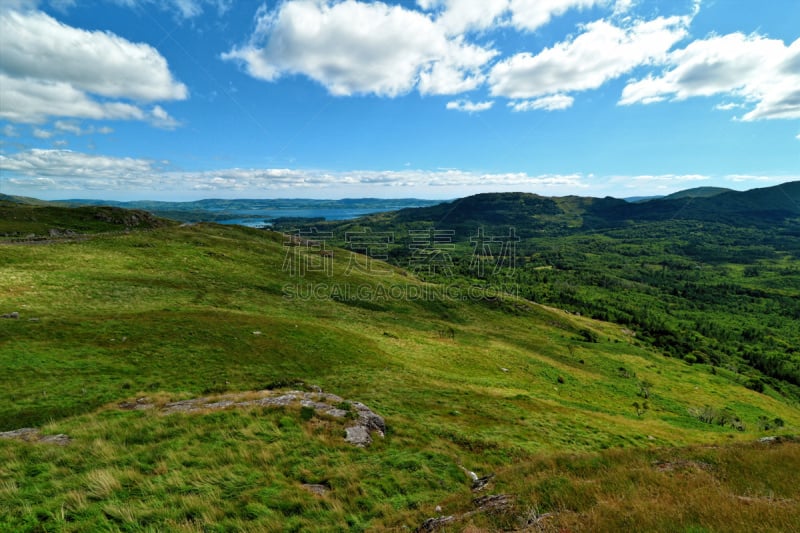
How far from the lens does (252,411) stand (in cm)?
1647

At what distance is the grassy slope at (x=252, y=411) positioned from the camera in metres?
10.2

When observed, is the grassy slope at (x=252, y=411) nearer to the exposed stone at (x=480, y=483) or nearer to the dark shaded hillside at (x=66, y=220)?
the exposed stone at (x=480, y=483)

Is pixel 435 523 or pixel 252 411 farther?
pixel 252 411

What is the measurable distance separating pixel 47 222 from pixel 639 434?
458ft

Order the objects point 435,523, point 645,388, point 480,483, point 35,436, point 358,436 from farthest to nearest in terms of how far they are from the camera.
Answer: point 645,388, point 358,436, point 35,436, point 480,483, point 435,523

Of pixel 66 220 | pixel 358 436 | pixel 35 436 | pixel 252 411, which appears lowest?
pixel 358 436

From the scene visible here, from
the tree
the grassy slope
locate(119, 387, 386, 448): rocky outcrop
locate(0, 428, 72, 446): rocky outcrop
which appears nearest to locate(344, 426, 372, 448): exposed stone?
locate(119, 387, 386, 448): rocky outcrop

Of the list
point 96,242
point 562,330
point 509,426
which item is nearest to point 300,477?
point 509,426

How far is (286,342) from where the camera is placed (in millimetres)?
34625

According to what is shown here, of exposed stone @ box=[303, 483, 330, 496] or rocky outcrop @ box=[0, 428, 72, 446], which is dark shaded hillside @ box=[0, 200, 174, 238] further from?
exposed stone @ box=[303, 483, 330, 496]

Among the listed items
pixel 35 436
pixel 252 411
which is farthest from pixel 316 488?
pixel 35 436

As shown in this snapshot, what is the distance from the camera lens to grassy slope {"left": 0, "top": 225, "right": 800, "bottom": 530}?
33.5 ft

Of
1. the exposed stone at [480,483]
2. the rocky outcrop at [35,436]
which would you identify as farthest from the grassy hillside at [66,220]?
the exposed stone at [480,483]

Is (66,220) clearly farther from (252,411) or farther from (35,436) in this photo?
(252,411)
